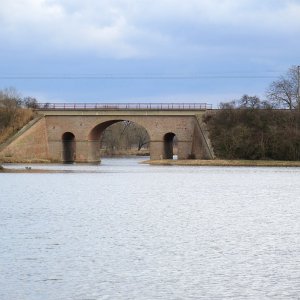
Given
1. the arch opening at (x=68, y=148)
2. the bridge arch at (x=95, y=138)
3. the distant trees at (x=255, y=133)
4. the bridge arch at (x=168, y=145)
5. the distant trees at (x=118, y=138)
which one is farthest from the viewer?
the distant trees at (x=118, y=138)

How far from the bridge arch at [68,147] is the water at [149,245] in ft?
158

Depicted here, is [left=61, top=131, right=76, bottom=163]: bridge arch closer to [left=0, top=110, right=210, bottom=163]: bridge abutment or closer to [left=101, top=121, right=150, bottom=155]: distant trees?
[left=0, top=110, right=210, bottom=163]: bridge abutment

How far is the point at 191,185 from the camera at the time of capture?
4262cm

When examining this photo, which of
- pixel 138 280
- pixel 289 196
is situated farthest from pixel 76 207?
pixel 138 280

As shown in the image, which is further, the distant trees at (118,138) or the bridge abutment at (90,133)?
the distant trees at (118,138)

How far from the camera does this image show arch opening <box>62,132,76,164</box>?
277ft

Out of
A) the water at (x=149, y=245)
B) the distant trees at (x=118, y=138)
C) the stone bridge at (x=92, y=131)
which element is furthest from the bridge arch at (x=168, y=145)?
the water at (x=149, y=245)

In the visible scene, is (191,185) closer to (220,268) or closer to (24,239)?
(24,239)

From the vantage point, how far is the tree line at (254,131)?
73.6 meters

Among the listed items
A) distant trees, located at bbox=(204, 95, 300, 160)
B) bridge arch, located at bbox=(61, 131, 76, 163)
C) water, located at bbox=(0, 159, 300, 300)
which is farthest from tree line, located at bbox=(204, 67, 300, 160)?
water, located at bbox=(0, 159, 300, 300)

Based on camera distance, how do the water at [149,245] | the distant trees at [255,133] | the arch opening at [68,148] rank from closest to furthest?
the water at [149,245]
the distant trees at [255,133]
the arch opening at [68,148]

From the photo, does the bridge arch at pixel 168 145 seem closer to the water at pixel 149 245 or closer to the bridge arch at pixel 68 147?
the bridge arch at pixel 68 147

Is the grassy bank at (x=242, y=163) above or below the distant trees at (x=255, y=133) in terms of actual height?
below

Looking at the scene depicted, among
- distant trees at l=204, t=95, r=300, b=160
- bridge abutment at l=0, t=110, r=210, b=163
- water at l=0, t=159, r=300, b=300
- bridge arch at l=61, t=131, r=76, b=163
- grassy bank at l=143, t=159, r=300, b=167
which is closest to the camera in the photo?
water at l=0, t=159, r=300, b=300
